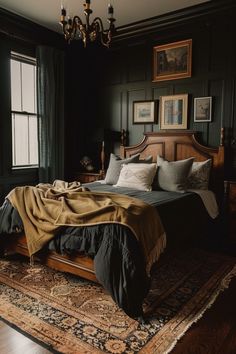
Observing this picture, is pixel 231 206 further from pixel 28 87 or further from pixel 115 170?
pixel 28 87

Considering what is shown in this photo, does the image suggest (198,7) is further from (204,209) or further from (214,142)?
(204,209)

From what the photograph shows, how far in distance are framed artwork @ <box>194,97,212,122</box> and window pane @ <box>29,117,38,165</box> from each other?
255 centimetres

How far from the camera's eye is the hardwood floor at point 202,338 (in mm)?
1882

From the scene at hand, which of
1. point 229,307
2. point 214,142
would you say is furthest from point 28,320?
point 214,142

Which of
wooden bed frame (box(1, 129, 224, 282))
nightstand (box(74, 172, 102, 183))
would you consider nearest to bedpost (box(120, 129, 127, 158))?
wooden bed frame (box(1, 129, 224, 282))

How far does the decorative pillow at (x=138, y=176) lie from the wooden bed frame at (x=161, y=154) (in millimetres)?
657

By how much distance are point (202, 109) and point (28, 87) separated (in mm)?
2741

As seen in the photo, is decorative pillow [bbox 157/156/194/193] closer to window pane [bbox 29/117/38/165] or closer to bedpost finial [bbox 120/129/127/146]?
bedpost finial [bbox 120/129/127/146]

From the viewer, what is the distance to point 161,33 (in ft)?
14.8

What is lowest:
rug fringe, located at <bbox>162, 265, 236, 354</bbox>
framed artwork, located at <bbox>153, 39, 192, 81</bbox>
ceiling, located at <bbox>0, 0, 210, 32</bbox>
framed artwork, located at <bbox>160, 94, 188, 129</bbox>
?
rug fringe, located at <bbox>162, 265, 236, 354</bbox>

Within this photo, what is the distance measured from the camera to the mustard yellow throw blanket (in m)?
2.39

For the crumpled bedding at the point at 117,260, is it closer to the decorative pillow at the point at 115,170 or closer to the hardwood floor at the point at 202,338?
the hardwood floor at the point at 202,338

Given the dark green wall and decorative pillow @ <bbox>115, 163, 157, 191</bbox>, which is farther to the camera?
the dark green wall

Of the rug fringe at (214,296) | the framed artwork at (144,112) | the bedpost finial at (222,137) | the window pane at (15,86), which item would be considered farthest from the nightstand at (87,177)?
the rug fringe at (214,296)
